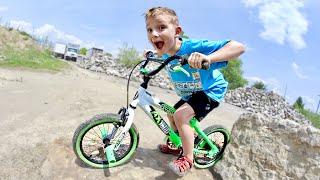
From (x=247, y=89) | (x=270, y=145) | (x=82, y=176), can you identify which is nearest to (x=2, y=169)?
(x=82, y=176)

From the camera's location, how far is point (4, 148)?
5508mm

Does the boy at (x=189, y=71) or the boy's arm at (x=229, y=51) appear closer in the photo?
the boy's arm at (x=229, y=51)

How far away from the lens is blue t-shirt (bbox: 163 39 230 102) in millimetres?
4493

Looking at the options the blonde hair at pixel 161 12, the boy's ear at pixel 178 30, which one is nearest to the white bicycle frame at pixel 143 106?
the boy's ear at pixel 178 30

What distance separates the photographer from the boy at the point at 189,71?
4.35 m

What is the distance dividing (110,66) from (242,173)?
858 inches

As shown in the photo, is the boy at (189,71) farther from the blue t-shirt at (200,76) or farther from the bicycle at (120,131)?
the bicycle at (120,131)

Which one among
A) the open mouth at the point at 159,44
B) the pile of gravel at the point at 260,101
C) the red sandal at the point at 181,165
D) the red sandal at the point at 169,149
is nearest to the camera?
the open mouth at the point at 159,44

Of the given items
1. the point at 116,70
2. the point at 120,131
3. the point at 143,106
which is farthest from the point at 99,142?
the point at 116,70

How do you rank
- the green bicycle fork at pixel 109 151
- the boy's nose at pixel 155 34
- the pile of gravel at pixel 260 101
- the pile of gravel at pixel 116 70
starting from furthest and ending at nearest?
the pile of gravel at pixel 260 101 → the pile of gravel at pixel 116 70 → the green bicycle fork at pixel 109 151 → the boy's nose at pixel 155 34

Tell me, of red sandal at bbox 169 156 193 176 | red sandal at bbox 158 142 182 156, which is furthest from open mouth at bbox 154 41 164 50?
red sandal at bbox 158 142 182 156

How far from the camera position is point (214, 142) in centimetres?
562

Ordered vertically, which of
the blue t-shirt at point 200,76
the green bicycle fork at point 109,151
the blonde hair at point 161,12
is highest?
the blonde hair at point 161,12

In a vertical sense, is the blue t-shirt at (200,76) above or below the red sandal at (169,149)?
above
